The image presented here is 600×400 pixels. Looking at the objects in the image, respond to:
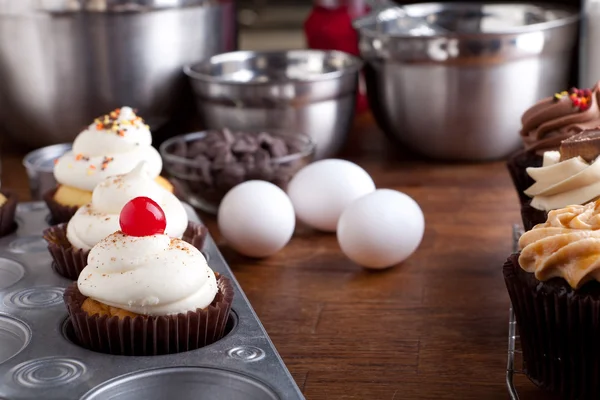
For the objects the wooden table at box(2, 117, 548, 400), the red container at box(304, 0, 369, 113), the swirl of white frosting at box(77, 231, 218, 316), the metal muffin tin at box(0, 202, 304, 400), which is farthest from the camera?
the red container at box(304, 0, 369, 113)

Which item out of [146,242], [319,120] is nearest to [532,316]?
[146,242]

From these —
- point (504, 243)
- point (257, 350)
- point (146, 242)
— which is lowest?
point (504, 243)

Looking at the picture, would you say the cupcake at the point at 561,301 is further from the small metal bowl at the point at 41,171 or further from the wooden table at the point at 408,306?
the small metal bowl at the point at 41,171

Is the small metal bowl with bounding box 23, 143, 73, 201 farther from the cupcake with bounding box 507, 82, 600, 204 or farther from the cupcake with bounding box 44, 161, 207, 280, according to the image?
the cupcake with bounding box 507, 82, 600, 204

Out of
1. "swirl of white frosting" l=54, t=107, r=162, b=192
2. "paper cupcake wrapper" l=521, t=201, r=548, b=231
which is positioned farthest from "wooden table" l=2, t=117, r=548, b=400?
"swirl of white frosting" l=54, t=107, r=162, b=192

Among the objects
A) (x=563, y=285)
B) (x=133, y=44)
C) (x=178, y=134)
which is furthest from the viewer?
(x=178, y=134)

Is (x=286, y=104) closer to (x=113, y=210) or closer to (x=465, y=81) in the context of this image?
(x=465, y=81)

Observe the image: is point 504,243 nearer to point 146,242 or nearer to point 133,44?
point 146,242
